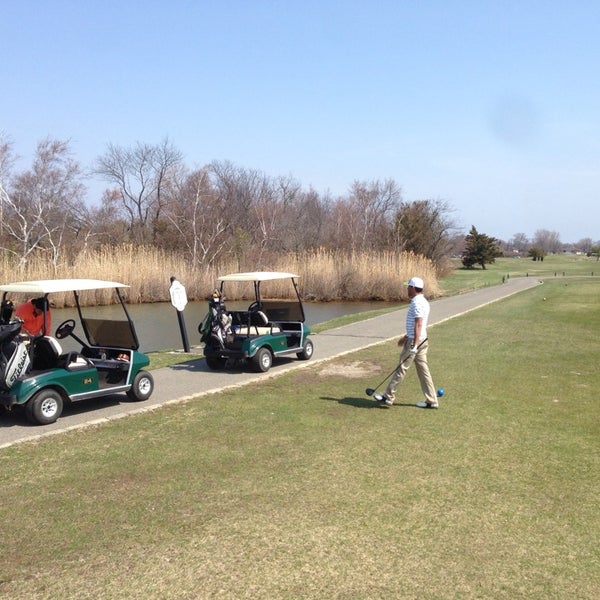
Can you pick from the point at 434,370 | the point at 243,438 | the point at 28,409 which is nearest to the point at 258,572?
the point at 243,438

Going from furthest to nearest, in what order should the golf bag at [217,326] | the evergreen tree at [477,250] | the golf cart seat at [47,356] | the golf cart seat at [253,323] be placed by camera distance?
the evergreen tree at [477,250] → the golf cart seat at [253,323] → the golf bag at [217,326] → the golf cart seat at [47,356]

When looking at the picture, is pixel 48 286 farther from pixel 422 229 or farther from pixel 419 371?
pixel 422 229

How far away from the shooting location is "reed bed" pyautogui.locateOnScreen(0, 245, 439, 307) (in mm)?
30425

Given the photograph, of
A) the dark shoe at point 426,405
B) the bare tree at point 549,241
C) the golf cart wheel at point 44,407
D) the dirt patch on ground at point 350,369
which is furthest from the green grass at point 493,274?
the bare tree at point 549,241

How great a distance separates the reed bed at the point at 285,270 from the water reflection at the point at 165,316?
116cm

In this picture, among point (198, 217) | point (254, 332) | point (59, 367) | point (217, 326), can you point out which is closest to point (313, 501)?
point (59, 367)

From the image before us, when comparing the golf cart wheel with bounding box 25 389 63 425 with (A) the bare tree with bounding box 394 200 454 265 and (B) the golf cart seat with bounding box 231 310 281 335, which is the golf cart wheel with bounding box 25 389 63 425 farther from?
(A) the bare tree with bounding box 394 200 454 265

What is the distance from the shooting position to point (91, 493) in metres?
5.36

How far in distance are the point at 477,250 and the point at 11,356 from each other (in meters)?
76.9

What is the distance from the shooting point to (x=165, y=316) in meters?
25.0

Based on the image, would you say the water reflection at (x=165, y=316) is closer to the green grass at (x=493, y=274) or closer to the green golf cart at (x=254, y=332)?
the green golf cart at (x=254, y=332)

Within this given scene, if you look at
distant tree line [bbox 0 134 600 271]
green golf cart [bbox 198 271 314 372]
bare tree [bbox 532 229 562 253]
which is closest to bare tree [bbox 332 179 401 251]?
distant tree line [bbox 0 134 600 271]

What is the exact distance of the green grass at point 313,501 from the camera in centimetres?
397

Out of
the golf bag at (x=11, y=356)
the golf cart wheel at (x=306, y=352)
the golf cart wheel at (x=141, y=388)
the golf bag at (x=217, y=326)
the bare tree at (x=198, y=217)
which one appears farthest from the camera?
the bare tree at (x=198, y=217)
